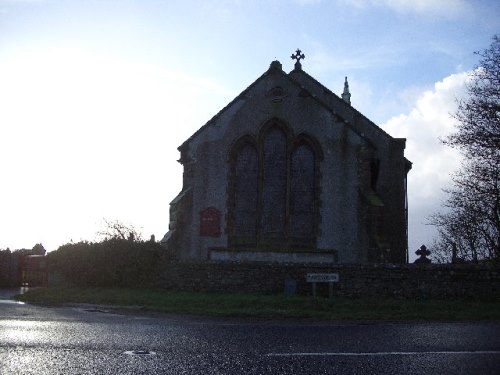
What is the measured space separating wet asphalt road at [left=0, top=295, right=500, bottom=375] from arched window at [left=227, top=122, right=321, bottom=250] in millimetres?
12900

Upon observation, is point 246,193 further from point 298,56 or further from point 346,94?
point 346,94

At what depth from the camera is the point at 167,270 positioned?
19016 millimetres

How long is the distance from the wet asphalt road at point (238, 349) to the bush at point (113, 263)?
348 inches

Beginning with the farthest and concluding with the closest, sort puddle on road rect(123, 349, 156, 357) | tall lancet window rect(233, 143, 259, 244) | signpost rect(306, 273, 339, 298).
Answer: tall lancet window rect(233, 143, 259, 244) < signpost rect(306, 273, 339, 298) < puddle on road rect(123, 349, 156, 357)

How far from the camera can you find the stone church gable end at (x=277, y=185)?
22.8 meters

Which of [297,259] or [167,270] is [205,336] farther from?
[297,259]

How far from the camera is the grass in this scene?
1330cm

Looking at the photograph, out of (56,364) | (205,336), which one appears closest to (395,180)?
(205,336)

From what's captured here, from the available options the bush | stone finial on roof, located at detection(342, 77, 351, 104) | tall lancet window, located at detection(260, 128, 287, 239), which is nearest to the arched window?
tall lancet window, located at detection(260, 128, 287, 239)

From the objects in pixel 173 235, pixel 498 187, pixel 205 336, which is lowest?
pixel 205 336

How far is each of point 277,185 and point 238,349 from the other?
16795 mm

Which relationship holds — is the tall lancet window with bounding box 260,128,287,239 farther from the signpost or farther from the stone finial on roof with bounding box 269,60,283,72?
the signpost

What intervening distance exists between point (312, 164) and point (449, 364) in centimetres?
1777

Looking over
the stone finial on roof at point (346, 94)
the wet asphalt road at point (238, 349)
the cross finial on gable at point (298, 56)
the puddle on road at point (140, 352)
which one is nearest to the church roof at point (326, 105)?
the cross finial on gable at point (298, 56)
